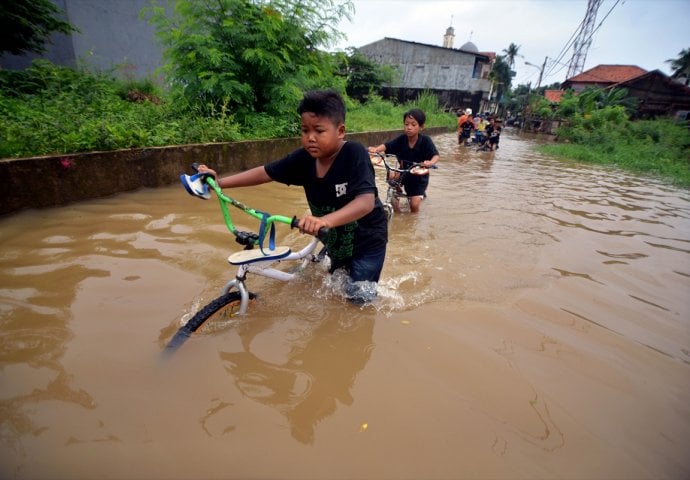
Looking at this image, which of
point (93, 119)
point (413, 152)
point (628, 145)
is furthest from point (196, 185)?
point (628, 145)

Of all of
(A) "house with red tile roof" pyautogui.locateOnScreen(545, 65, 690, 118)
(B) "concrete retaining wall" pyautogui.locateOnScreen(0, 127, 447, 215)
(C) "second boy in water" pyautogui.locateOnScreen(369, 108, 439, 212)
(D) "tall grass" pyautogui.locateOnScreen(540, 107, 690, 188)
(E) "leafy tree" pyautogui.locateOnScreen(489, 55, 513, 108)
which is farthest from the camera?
(E) "leafy tree" pyautogui.locateOnScreen(489, 55, 513, 108)

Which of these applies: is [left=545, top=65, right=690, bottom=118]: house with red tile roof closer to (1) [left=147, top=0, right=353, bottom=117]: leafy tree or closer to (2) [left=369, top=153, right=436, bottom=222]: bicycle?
(1) [left=147, top=0, right=353, bottom=117]: leafy tree

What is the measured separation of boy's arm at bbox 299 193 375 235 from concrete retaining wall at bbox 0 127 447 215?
3.70 m

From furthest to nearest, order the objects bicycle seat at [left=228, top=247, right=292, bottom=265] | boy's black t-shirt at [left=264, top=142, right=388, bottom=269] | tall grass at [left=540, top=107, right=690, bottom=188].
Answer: tall grass at [left=540, top=107, right=690, bottom=188], boy's black t-shirt at [left=264, top=142, right=388, bottom=269], bicycle seat at [left=228, top=247, right=292, bottom=265]

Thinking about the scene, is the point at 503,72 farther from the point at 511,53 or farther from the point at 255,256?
the point at 255,256

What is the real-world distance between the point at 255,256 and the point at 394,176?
3.61 metres

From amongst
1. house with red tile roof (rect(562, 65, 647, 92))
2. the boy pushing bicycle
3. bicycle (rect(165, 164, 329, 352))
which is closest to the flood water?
bicycle (rect(165, 164, 329, 352))

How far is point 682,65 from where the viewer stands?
3353 cm

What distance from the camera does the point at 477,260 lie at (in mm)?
3865

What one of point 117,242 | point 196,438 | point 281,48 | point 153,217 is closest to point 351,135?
point 281,48

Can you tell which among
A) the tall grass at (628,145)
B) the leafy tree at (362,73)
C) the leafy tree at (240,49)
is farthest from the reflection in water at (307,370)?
the leafy tree at (362,73)

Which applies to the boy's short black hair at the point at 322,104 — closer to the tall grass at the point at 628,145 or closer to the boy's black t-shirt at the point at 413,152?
the boy's black t-shirt at the point at 413,152

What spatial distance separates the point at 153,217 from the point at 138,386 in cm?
271

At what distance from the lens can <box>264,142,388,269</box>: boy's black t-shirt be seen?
218cm
